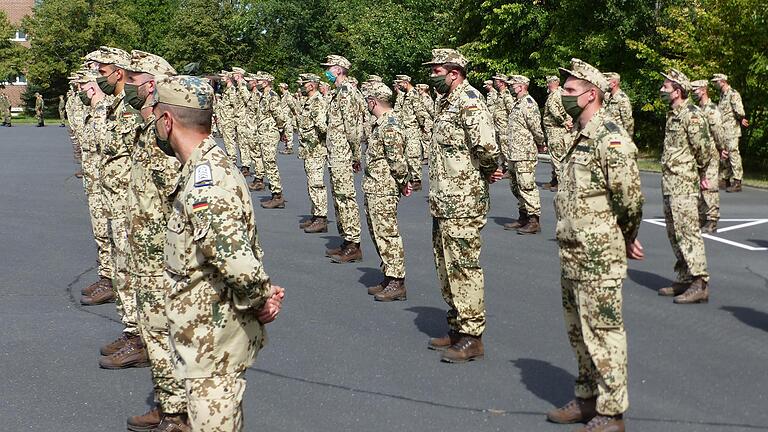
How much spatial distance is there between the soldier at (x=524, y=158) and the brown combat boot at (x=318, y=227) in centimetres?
287

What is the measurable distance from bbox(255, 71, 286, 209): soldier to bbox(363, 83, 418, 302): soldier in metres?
6.83

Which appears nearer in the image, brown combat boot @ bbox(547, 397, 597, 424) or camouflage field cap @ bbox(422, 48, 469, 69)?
brown combat boot @ bbox(547, 397, 597, 424)

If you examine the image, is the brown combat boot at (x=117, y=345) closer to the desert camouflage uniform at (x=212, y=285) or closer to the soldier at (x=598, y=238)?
the desert camouflage uniform at (x=212, y=285)

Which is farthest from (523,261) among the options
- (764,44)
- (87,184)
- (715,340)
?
(764,44)

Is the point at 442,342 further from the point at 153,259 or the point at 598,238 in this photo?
the point at 153,259

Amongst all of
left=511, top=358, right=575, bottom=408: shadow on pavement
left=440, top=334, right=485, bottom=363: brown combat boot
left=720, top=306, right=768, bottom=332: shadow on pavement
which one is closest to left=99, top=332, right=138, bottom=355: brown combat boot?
left=440, top=334, right=485, bottom=363: brown combat boot

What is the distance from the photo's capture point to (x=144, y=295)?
5.51 m

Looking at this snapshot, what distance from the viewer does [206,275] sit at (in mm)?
3783

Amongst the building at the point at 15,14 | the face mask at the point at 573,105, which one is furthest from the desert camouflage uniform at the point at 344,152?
the building at the point at 15,14

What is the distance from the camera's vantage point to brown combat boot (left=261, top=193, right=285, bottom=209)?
15870 mm

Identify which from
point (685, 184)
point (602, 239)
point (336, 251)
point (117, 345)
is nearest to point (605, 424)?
point (602, 239)

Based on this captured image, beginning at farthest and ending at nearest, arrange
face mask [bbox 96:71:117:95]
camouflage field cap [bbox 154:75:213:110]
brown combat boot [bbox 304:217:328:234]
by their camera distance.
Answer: brown combat boot [bbox 304:217:328:234]
face mask [bbox 96:71:117:95]
camouflage field cap [bbox 154:75:213:110]

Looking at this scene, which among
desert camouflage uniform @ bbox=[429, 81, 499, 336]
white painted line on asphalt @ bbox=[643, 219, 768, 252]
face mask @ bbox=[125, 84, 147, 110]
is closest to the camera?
face mask @ bbox=[125, 84, 147, 110]

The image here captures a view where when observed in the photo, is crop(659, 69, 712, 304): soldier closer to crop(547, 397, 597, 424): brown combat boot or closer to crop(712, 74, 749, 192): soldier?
crop(547, 397, 597, 424): brown combat boot
